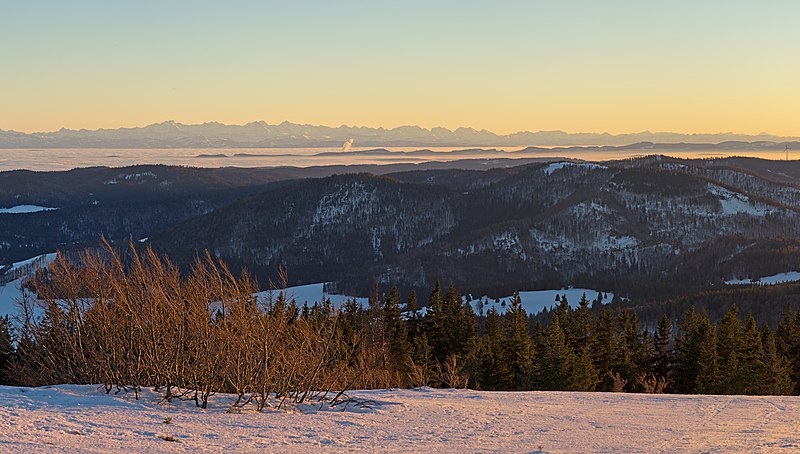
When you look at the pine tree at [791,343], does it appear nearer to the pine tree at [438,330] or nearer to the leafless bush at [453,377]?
the leafless bush at [453,377]

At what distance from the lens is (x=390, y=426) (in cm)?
1667

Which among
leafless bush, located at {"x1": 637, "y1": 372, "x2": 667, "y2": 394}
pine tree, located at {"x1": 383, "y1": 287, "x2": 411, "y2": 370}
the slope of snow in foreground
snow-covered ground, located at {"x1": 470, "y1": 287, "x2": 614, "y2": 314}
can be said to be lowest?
snow-covered ground, located at {"x1": 470, "y1": 287, "x2": 614, "y2": 314}

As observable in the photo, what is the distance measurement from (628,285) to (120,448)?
186738 millimetres

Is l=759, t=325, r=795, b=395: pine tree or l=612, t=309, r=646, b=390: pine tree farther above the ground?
l=759, t=325, r=795, b=395: pine tree

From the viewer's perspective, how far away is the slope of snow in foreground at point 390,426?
45.6 ft

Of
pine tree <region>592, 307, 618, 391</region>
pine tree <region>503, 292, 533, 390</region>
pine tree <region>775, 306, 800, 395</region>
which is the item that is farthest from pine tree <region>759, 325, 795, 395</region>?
pine tree <region>503, 292, 533, 390</region>

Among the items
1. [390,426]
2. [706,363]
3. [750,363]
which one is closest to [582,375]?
[706,363]

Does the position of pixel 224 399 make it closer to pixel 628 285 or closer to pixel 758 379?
pixel 758 379

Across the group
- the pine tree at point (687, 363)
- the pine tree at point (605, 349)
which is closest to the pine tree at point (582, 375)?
the pine tree at point (605, 349)

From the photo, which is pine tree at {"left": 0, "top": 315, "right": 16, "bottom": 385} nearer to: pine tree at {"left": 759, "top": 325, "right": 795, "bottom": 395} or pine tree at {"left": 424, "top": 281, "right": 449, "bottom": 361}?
pine tree at {"left": 424, "top": 281, "right": 449, "bottom": 361}

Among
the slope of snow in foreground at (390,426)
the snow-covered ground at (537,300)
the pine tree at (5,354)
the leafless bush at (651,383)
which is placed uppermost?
the slope of snow in foreground at (390,426)

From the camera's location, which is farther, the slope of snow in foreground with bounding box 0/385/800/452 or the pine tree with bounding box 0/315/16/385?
the pine tree with bounding box 0/315/16/385

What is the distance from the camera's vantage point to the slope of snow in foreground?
13.9 metres

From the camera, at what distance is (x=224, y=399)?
61.4ft
